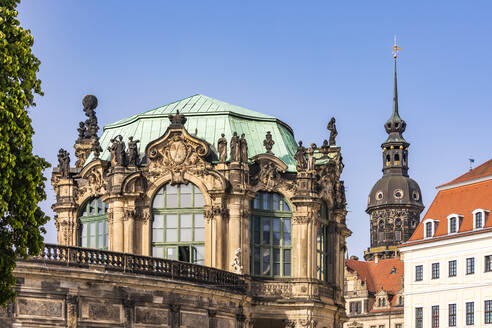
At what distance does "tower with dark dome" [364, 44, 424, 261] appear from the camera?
16825 centimetres

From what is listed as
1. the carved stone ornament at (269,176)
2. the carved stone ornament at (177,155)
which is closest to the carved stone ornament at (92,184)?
the carved stone ornament at (177,155)

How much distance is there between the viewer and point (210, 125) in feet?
202

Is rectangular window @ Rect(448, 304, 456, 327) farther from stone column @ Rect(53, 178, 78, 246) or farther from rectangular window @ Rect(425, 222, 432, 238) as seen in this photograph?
stone column @ Rect(53, 178, 78, 246)

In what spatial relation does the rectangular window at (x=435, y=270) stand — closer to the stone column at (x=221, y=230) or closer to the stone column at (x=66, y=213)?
the stone column at (x=221, y=230)

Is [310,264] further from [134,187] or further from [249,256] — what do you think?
[134,187]

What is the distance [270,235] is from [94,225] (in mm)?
8812

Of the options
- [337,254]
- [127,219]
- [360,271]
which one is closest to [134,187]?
[127,219]

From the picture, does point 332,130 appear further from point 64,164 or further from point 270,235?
point 64,164

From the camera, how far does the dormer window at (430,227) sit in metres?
96.2

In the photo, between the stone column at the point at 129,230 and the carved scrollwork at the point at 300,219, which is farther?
the carved scrollwork at the point at 300,219

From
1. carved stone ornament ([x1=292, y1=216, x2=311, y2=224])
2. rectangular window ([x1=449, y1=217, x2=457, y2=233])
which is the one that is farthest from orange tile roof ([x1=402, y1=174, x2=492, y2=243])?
carved stone ornament ([x1=292, y1=216, x2=311, y2=224])

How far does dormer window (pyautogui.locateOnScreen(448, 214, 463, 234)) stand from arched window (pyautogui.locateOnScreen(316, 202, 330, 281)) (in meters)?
32.8

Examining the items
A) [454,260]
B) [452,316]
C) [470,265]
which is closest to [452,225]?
[454,260]

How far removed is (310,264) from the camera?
59.8 metres
